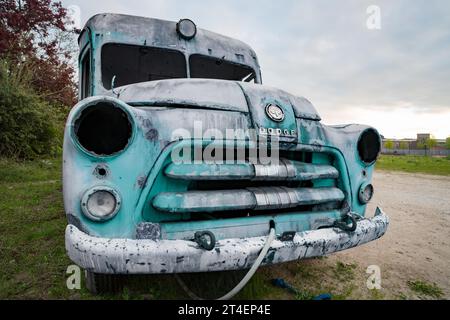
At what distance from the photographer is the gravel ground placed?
2703 mm

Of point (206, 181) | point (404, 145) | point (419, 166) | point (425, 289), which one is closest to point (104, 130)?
point (206, 181)

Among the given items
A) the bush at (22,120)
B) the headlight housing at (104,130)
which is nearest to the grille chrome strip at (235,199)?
the headlight housing at (104,130)

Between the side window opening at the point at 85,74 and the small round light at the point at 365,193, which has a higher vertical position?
the side window opening at the point at 85,74

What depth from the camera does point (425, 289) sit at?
98.4 inches

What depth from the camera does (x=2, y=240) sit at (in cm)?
334

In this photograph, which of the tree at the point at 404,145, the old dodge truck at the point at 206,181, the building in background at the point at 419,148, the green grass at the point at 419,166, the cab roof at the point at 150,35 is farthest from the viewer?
the tree at the point at 404,145

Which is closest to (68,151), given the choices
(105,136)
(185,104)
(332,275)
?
(105,136)

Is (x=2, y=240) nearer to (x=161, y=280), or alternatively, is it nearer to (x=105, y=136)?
(x=161, y=280)

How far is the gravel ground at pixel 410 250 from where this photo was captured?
2703mm

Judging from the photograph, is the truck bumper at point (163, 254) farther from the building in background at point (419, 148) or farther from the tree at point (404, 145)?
the tree at point (404, 145)

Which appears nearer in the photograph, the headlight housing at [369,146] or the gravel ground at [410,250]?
the headlight housing at [369,146]

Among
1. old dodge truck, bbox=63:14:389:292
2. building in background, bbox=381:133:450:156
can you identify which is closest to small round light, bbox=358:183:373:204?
old dodge truck, bbox=63:14:389:292

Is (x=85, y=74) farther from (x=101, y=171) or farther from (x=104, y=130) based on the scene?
(x=101, y=171)
